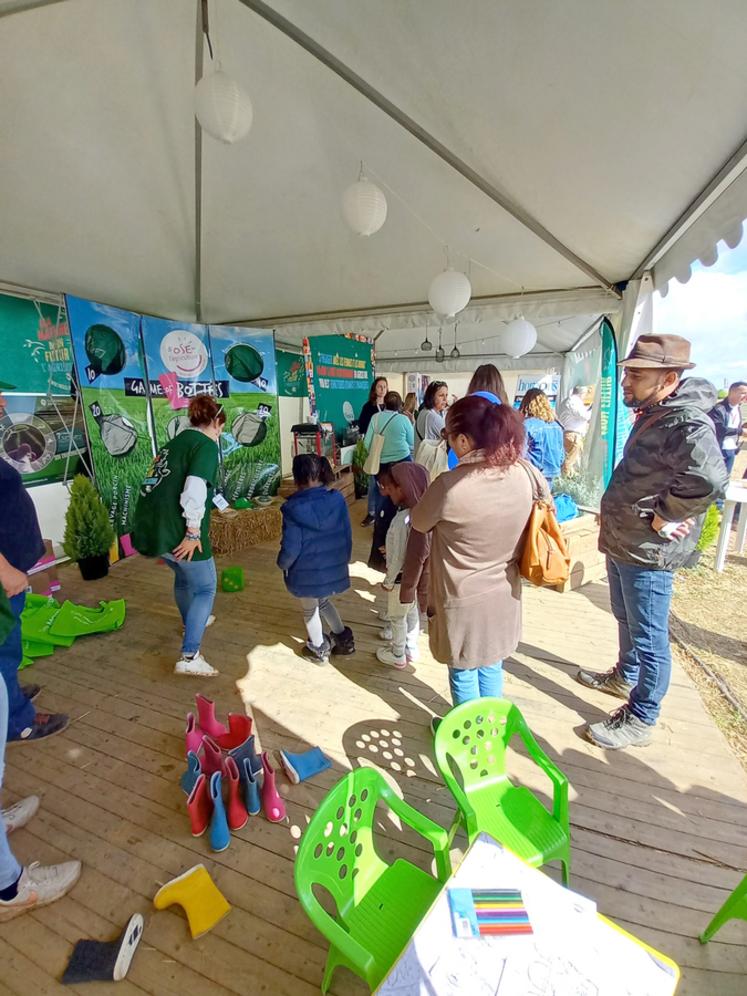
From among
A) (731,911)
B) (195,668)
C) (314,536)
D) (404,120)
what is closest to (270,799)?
(195,668)

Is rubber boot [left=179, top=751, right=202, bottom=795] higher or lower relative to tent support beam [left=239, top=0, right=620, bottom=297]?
lower

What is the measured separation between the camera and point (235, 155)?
2.60 meters

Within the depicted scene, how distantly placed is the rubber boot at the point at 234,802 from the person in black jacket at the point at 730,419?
4.73 m

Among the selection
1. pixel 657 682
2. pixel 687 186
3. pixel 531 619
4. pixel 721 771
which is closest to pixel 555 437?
pixel 531 619

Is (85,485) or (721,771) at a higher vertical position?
(85,485)

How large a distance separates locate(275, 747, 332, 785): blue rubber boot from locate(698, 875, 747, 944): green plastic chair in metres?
1.40

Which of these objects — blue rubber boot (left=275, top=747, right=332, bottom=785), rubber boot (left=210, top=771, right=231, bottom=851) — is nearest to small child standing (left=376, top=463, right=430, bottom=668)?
blue rubber boot (left=275, top=747, right=332, bottom=785)

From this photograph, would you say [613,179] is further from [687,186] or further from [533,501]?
[533,501]

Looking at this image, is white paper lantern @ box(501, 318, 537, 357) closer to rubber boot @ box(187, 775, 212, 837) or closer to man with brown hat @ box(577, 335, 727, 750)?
man with brown hat @ box(577, 335, 727, 750)

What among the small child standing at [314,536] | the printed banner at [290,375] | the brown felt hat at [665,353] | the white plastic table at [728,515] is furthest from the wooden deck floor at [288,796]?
the printed banner at [290,375]

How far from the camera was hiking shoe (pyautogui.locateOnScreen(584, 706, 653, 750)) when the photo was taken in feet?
6.69

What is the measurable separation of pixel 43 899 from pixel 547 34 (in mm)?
3562

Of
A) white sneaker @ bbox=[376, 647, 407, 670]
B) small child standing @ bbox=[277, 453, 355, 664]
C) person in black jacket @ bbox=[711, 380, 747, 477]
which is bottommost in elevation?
white sneaker @ bbox=[376, 647, 407, 670]

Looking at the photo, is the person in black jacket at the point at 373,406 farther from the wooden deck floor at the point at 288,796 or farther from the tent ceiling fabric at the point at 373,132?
the wooden deck floor at the point at 288,796
